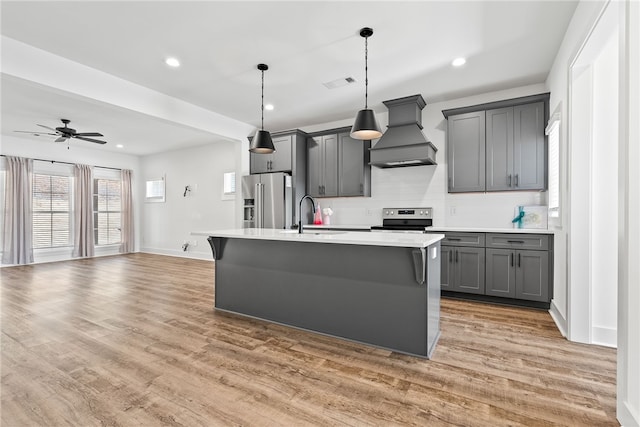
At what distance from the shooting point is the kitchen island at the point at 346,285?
2.28 m

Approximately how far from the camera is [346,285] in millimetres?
2568

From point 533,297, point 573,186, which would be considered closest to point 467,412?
point 573,186

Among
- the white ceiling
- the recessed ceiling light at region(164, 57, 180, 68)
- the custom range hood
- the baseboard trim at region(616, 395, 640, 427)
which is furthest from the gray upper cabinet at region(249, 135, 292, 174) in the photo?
the baseboard trim at region(616, 395, 640, 427)

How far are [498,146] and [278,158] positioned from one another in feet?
11.3

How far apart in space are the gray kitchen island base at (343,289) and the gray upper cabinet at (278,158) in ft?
7.80

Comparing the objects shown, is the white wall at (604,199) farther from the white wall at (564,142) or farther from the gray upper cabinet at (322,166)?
the gray upper cabinet at (322,166)

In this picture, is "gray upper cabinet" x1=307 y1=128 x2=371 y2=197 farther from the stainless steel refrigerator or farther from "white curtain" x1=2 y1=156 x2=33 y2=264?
"white curtain" x1=2 y1=156 x2=33 y2=264

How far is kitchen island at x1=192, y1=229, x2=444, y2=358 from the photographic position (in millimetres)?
2283

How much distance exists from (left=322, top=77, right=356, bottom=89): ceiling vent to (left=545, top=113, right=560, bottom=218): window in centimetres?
231

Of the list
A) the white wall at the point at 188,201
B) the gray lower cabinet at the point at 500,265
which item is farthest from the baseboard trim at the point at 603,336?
the white wall at the point at 188,201

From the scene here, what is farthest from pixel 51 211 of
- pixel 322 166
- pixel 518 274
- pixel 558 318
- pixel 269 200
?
pixel 558 318

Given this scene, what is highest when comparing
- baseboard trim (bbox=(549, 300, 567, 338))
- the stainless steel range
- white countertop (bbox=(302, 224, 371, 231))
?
the stainless steel range

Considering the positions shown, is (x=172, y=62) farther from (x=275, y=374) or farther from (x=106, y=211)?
(x=106, y=211)

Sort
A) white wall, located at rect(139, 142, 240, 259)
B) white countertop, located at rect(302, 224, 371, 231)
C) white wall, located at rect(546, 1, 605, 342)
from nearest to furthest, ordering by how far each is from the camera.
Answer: white wall, located at rect(546, 1, 605, 342)
white countertop, located at rect(302, 224, 371, 231)
white wall, located at rect(139, 142, 240, 259)
